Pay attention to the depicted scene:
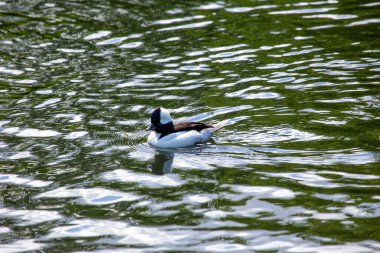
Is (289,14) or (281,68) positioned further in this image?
(289,14)

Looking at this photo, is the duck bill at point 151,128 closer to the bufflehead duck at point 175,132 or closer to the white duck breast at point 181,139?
the bufflehead duck at point 175,132

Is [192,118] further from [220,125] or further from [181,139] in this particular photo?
[181,139]

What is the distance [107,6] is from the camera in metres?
22.9

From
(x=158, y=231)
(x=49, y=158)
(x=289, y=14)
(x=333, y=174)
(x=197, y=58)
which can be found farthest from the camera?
(x=289, y=14)

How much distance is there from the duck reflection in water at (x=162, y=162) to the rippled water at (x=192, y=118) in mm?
37

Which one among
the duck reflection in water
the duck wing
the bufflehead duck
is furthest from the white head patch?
the duck reflection in water

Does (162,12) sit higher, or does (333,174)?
(162,12)

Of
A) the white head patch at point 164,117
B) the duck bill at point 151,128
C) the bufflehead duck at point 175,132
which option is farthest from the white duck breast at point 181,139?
the white head patch at point 164,117

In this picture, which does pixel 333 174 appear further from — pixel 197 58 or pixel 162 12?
pixel 162 12

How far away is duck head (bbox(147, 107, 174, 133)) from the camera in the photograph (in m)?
13.7

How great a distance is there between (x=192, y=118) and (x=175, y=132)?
1.39 meters

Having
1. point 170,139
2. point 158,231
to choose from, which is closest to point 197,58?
point 170,139

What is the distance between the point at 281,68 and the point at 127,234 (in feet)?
26.0

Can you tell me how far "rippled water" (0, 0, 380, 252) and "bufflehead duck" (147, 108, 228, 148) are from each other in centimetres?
19
